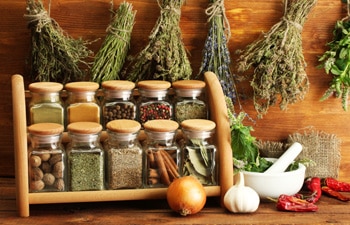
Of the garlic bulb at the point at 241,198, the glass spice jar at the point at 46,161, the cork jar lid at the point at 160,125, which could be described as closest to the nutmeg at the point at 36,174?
the glass spice jar at the point at 46,161

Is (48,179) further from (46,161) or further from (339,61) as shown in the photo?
(339,61)

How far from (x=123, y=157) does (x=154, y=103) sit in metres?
0.23

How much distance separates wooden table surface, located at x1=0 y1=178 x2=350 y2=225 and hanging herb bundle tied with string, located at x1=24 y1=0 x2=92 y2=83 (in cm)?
43

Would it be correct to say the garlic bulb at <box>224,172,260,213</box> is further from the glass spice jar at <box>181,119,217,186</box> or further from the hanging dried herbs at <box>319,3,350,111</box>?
the hanging dried herbs at <box>319,3,350,111</box>

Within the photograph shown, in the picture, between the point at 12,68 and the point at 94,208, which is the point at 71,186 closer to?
the point at 94,208

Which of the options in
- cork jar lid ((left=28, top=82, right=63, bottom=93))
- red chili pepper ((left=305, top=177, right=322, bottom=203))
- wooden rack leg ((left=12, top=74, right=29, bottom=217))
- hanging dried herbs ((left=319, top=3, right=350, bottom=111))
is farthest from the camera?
hanging dried herbs ((left=319, top=3, right=350, bottom=111))

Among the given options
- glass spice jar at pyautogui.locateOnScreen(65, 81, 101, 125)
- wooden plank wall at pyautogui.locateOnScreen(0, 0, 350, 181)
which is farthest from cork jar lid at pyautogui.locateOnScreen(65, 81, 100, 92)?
wooden plank wall at pyautogui.locateOnScreen(0, 0, 350, 181)

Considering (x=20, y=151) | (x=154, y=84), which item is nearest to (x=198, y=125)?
(x=154, y=84)

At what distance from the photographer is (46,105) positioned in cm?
215

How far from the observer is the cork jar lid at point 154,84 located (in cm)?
218

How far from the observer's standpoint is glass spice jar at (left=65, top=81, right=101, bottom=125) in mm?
2152

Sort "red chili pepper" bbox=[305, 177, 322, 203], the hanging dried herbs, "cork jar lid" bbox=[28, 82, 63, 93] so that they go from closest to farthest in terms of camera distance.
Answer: "cork jar lid" bbox=[28, 82, 63, 93] < "red chili pepper" bbox=[305, 177, 322, 203] < the hanging dried herbs

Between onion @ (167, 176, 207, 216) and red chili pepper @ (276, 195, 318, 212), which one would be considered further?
red chili pepper @ (276, 195, 318, 212)

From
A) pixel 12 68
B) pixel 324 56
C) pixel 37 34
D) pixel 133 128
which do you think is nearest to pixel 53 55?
pixel 37 34
